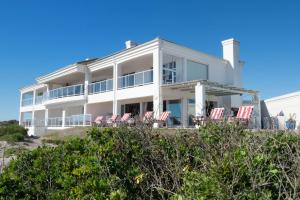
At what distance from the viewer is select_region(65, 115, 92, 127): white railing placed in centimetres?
2517

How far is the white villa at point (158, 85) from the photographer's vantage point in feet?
61.2

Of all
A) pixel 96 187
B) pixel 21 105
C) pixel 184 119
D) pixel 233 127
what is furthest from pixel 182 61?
pixel 21 105

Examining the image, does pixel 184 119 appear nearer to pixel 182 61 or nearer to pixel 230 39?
pixel 182 61

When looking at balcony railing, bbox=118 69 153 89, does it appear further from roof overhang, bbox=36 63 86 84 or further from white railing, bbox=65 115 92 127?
roof overhang, bbox=36 63 86 84

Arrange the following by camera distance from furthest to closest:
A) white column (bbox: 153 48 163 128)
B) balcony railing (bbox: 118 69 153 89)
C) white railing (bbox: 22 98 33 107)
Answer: white railing (bbox: 22 98 33 107) < balcony railing (bbox: 118 69 153 89) < white column (bbox: 153 48 163 128)

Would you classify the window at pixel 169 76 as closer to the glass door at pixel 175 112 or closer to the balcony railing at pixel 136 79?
the balcony railing at pixel 136 79

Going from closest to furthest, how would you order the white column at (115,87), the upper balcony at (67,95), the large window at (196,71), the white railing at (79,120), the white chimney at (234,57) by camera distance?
1. the large window at (196,71)
2. the white column at (115,87)
3. the white chimney at (234,57)
4. the white railing at (79,120)
5. the upper balcony at (67,95)

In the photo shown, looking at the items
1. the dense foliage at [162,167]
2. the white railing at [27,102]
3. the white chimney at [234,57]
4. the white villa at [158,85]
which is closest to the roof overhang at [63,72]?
the white villa at [158,85]

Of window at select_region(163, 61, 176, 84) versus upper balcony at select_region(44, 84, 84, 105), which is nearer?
window at select_region(163, 61, 176, 84)

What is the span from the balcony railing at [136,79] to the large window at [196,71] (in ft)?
10.2

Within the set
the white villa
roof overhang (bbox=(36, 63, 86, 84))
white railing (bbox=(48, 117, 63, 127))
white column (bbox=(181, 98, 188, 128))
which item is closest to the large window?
the white villa

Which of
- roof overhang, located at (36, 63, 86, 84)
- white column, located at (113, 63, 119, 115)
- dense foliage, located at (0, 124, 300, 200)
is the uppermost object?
roof overhang, located at (36, 63, 86, 84)

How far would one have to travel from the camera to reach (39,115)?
1612 inches

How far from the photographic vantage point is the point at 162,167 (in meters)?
4.04
